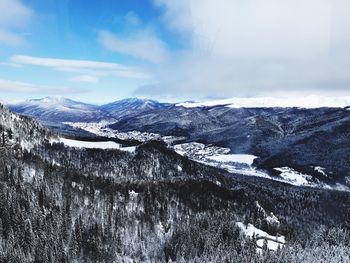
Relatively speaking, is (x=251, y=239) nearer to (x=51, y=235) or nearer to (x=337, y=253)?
(x=337, y=253)

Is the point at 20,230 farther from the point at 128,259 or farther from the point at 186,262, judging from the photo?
the point at 186,262

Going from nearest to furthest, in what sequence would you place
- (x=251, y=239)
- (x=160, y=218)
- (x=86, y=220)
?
(x=251, y=239) → (x=86, y=220) → (x=160, y=218)

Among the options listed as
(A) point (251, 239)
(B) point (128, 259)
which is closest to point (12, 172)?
(B) point (128, 259)

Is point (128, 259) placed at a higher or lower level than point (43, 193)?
lower

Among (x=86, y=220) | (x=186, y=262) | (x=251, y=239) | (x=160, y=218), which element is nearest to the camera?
(x=186, y=262)

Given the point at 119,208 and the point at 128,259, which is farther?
the point at 119,208

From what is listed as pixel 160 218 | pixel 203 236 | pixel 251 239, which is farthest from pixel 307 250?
pixel 160 218
